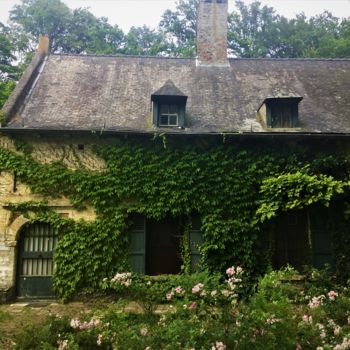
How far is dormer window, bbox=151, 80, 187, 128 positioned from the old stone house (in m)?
0.03

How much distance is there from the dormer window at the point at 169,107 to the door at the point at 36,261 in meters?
4.60

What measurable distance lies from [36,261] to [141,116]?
5.33m

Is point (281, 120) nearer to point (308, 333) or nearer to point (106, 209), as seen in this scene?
point (106, 209)

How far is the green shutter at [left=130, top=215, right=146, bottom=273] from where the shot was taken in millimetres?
10172

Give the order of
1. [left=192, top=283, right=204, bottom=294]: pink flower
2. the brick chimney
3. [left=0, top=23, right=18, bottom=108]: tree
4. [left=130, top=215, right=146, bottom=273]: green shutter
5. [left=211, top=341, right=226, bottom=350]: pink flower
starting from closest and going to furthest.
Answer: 1. [left=211, top=341, right=226, bottom=350]: pink flower
2. [left=192, top=283, right=204, bottom=294]: pink flower
3. [left=130, top=215, right=146, bottom=273]: green shutter
4. the brick chimney
5. [left=0, top=23, right=18, bottom=108]: tree

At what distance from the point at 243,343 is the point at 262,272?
6382mm

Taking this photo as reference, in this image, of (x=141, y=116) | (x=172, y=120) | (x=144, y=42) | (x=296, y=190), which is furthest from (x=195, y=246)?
(x=144, y=42)

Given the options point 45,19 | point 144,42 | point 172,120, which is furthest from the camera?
point 144,42

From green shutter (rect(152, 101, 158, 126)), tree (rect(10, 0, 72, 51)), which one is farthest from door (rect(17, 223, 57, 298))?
tree (rect(10, 0, 72, 51))

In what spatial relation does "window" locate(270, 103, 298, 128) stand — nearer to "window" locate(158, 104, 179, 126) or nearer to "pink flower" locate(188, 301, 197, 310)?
"window" locate(158, 104, 179, 126)

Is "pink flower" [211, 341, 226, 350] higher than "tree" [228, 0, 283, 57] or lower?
lower

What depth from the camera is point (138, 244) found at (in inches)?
406

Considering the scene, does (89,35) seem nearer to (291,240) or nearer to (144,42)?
(144,42)

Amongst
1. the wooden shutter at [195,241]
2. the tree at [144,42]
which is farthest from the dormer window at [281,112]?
the tree at [144,42]
